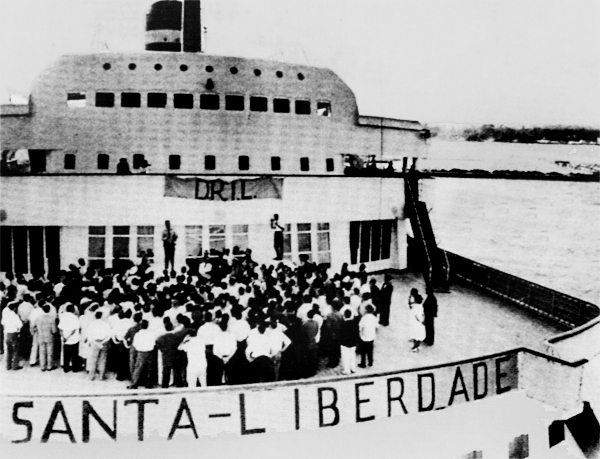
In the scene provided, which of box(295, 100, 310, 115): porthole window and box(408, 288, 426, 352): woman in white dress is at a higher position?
box(295, 100, 310, 115): porthole window

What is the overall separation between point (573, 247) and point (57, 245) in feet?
103

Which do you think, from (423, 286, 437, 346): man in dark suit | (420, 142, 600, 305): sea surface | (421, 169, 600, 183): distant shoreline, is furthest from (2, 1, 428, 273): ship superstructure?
(420, 142, 600, 305): sea surface

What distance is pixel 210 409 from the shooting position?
21.9 feet

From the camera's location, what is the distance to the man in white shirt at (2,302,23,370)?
6.96 m

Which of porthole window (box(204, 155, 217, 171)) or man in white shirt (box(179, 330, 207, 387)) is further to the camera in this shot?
porthole window (box(204, 155, 217, 171))

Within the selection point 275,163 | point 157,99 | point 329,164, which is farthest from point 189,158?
point 329,164

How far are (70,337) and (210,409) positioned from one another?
6.55 ft

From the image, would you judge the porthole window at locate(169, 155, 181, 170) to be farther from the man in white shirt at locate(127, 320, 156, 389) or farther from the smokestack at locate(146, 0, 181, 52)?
the man in white shirt at locate(127, 320, 156, 389)

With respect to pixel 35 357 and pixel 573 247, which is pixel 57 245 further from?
pixel 573 247

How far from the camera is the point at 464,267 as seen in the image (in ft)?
41.4

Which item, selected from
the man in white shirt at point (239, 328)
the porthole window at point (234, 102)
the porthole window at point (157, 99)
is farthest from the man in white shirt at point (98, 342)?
the porthole window at point (234, 102)

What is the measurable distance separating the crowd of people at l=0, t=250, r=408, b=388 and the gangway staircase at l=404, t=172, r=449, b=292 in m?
4.26

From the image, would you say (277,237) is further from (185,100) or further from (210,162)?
(185,100)

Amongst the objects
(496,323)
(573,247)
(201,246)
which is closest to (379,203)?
(496,323)
